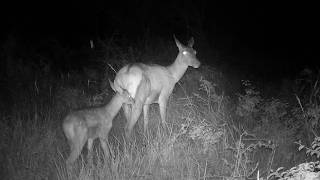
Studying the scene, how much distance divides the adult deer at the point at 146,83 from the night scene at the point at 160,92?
0.02 metres

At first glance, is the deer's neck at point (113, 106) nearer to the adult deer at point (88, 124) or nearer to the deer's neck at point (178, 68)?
the adult deer at point (88, 124)

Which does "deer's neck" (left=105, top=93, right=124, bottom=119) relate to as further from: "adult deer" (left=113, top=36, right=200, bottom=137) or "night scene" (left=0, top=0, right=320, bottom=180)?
"adult deer" (left=113, top=36, right=200, bottom=137)

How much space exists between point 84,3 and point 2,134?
1617 cm

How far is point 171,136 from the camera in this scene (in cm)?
815

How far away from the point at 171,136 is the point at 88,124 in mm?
1342

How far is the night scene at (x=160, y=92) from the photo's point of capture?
Answer: 24.5ft

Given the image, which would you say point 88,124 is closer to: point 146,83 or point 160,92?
point 146,83

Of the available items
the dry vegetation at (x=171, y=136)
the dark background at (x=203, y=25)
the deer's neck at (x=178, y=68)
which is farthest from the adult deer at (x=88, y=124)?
the dark background at (x=203, y=25)

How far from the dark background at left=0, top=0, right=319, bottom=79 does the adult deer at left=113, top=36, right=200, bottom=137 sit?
586 centimetres

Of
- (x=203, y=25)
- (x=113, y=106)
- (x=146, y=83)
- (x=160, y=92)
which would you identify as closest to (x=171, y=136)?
(x=113, y=106)

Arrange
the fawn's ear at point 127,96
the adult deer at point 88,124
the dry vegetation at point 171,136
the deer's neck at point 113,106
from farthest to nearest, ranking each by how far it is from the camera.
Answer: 1. the fawn's ear at point 127,96
2. the deer's neck at point 113,106
3. the adult deer at point 88,124
4. the dry vegetation at point 171,136

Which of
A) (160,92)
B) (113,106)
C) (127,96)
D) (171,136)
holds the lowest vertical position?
(171,136)

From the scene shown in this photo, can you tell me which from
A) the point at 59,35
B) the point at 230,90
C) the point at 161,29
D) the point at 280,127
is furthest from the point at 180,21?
the point at 280,127

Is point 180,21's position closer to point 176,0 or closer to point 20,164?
point 176,0
